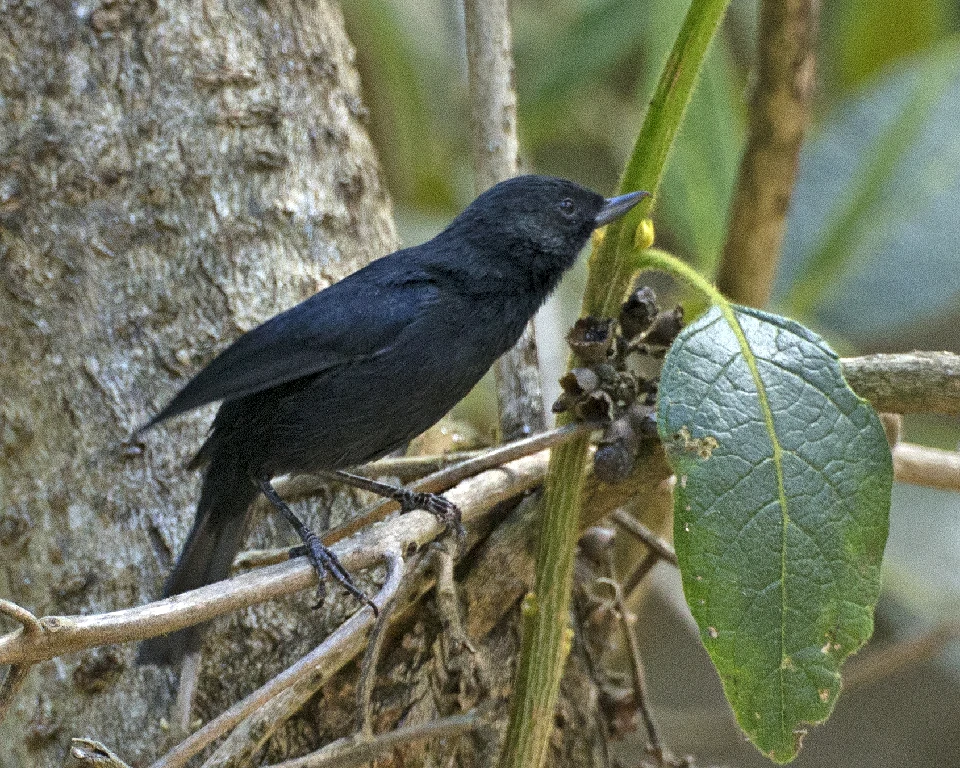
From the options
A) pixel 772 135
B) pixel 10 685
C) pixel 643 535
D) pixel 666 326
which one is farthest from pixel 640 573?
pixel 10 685

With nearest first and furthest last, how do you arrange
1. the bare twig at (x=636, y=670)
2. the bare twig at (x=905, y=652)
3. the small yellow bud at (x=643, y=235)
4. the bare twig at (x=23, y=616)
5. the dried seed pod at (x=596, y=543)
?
the bare twig at (x=23, y=616)
the small yellow bud at (x=643, y=235)
the bare twig at (x=636, y=670)
the dried seed pod at (x=596, y=543)
the bare twig at (x=905, y=652)

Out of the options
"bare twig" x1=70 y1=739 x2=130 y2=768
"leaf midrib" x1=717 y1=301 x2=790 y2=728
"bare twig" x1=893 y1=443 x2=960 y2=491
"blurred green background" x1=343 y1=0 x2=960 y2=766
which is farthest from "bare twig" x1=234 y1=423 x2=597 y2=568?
"blurred green background" x1=343 y1=0 x2=960 y2=766

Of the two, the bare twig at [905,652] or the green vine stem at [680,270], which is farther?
the bare twig at [905,652]

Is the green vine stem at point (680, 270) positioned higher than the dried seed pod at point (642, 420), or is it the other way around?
the green vine stem at point (680, 270)

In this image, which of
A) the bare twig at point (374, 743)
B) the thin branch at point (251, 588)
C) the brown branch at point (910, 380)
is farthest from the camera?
the brown branch at point (910, 380)

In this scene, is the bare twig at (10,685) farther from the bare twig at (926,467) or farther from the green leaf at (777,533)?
the bare twig at (926,467)

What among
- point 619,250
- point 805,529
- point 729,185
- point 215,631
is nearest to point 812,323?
point 729,185

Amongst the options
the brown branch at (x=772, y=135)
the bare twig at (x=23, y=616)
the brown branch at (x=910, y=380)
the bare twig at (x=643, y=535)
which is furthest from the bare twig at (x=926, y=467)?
the bare twig at (x=23, y=616)
